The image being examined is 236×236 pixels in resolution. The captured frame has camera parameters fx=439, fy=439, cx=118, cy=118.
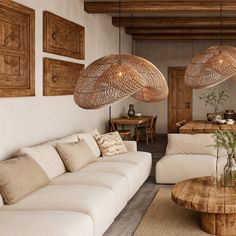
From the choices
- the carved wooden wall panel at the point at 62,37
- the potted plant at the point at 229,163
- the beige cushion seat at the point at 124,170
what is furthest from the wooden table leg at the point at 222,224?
the carved wooden wall panel at the point at 62,37

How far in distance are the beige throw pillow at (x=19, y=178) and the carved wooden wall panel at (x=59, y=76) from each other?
5.53 ft

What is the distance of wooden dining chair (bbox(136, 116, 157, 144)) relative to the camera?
455 inches

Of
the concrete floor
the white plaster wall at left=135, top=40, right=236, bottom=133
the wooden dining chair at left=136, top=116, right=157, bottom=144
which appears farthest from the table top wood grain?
the white plaster wall at left=135, top=40, right=236, bottom=133

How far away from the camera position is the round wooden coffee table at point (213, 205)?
418 centimetres

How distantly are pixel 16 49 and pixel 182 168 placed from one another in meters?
3.08

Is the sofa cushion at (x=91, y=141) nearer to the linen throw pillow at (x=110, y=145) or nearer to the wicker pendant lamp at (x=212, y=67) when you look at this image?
the linen throw pillow at (x=110, y=145)

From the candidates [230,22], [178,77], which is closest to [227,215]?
[230,22]

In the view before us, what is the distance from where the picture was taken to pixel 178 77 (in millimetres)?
13773

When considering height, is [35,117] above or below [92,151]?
above

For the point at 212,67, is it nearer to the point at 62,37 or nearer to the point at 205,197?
the point at 205,197

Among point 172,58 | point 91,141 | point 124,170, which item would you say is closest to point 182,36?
point 172,58

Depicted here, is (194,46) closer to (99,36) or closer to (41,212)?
(99,36)

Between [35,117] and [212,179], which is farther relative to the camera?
[35,117]

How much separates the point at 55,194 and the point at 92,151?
7.42ft
